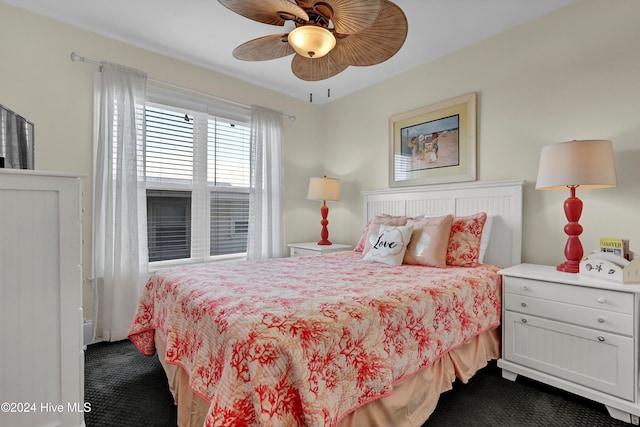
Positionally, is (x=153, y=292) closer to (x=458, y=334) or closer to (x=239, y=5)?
(x=239, y=5)

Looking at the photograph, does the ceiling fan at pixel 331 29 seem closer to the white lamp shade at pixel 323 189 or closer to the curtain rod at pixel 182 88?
the curtain rod at pixel 182 88

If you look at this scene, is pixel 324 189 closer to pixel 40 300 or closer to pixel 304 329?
pixel 304 329

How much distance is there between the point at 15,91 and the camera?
7.28ft

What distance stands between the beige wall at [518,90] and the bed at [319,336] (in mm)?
315

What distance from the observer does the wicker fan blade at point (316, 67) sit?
78.2 inches

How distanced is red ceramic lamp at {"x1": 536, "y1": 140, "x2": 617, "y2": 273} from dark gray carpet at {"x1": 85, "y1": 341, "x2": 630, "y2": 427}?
775 millimetres

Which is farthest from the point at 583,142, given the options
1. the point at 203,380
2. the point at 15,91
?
the point at 15,91

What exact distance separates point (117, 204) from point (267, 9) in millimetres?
1982

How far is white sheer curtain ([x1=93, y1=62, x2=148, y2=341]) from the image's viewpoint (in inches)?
98.1

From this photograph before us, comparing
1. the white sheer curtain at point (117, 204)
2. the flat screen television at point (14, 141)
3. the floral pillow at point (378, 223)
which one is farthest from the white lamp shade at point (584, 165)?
the white sheer curtain at point (117, 204)

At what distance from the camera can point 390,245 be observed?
2305 mm

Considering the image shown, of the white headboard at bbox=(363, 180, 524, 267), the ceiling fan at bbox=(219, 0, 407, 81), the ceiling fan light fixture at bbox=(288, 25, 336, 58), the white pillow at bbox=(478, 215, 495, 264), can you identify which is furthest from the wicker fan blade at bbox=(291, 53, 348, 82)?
the white pillow at bbox=(478, 215, 495, 264)

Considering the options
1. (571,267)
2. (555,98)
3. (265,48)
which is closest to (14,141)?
(265,48)

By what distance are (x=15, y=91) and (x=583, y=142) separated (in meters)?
3.83
